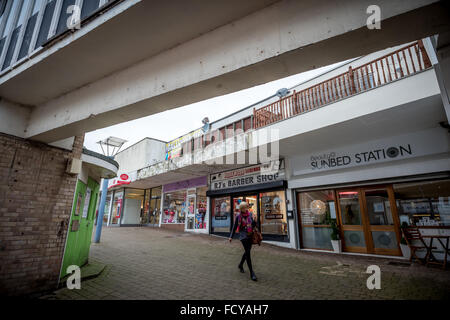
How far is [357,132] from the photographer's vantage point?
7.66m

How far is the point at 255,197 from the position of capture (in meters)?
11.6

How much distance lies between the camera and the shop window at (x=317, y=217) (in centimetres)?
888

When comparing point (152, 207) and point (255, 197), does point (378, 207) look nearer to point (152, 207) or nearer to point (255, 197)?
point (255, 197)

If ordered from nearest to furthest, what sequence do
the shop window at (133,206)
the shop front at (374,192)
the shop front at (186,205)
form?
the shop front at (374,192)
the shop front at (186,205)
the shop window at (133,206)

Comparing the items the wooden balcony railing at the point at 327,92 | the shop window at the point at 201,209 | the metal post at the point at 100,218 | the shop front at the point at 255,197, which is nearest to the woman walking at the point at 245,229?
the shop front at the point at 255,197

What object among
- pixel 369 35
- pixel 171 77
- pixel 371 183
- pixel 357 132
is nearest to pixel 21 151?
pixel 171 77

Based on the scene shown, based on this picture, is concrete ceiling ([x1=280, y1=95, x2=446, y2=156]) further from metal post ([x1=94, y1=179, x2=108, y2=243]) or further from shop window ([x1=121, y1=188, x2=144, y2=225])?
shop window ([x1=121, y1=188, x2=144, y2=225])

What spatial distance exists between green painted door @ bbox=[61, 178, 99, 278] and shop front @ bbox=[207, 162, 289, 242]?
5.84m

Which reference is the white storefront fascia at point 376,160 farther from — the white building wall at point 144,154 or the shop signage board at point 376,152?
the white building wall at point 144,154

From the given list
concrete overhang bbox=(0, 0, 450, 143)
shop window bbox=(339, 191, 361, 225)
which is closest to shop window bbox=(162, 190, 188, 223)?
shop window bbox=(339, 191, 361, 225)

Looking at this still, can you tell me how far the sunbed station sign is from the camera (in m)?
10.6

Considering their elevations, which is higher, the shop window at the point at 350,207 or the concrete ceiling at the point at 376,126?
the concrete ceiling at the point at 376,126

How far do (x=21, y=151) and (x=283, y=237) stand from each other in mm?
9541
